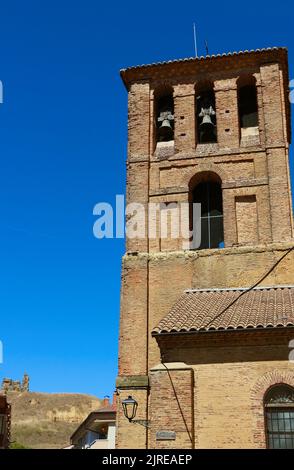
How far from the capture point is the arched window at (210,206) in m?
16.8

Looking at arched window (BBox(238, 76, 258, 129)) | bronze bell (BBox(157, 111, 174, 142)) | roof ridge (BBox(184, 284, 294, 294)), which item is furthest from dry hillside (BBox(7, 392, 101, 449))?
arched window (BBox(238, 76, 258, 129))

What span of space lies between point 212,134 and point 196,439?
32.1ft

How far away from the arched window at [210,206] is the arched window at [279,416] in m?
5.56

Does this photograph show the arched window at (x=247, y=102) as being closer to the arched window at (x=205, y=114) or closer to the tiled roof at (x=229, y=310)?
the arched window at (x=205, y=114)

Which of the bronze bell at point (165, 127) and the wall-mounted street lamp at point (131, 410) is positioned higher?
the bronze bell at point (165, 127)

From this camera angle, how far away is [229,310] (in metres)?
13.6

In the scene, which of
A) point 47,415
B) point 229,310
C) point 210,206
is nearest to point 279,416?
point 229,310

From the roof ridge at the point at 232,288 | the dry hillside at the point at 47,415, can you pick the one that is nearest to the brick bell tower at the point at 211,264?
the roof ridge at the point at 232,288

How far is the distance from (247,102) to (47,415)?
48236mm

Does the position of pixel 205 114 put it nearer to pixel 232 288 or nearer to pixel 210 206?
pixel 210 206

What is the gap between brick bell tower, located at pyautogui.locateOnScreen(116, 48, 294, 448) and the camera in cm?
1209
